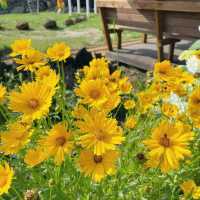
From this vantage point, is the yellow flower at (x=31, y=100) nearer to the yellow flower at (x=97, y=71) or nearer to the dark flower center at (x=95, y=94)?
the dark flower center at (x=95, y=94)

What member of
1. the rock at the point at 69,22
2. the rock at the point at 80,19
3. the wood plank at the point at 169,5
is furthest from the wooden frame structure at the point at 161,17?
the rock at the point at 80,19

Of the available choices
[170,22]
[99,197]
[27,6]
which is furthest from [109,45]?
[27,6]

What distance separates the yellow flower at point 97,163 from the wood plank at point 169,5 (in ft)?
12.6

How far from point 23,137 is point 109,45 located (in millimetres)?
5659

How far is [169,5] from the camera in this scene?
201 inches

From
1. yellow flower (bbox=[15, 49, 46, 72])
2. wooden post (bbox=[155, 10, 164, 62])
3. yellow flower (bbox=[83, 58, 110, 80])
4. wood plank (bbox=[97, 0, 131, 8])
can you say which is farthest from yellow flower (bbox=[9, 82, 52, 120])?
wood plank (bbox=[97, 0, 131, 8])

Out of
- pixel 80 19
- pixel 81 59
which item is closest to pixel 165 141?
pixel 81 59

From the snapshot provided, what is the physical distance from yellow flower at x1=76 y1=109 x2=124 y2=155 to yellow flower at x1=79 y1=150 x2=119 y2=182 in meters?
0.03

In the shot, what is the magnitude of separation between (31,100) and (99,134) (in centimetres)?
23

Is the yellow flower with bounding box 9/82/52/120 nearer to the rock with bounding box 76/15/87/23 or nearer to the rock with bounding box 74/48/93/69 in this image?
the rock with bounding box 74/48/93/69

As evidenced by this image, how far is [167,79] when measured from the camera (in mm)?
1506

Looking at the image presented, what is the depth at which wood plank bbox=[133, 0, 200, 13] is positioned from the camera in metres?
4.80

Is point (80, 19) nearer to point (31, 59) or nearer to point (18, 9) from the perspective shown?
Result: point (18, 9)

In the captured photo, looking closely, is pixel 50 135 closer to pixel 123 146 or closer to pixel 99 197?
pixel 99 197
